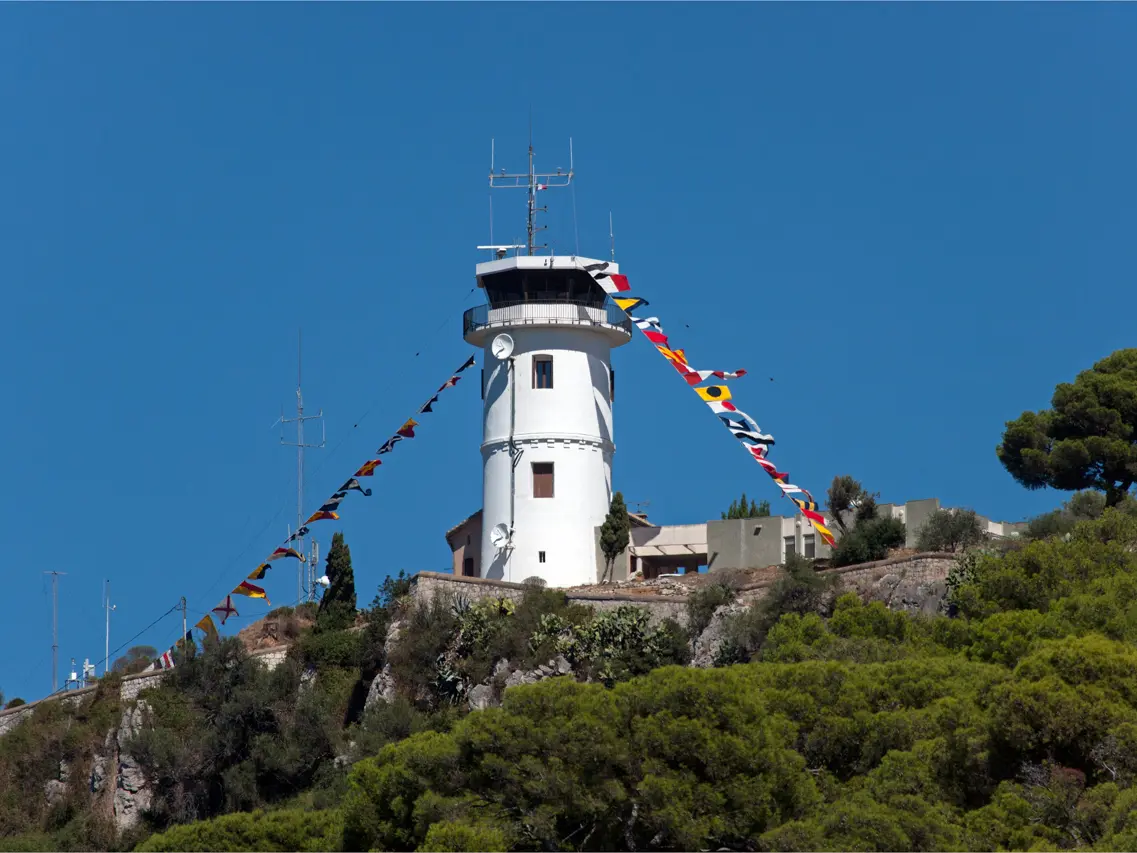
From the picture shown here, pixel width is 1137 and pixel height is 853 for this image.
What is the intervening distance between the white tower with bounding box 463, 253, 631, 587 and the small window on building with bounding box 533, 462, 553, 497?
0.9 inches

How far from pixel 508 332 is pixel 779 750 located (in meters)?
21.7

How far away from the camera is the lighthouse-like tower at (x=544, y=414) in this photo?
55.2 m

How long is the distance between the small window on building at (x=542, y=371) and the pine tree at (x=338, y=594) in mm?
6190

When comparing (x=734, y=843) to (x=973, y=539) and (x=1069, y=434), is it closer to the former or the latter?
(x=973, y=539)

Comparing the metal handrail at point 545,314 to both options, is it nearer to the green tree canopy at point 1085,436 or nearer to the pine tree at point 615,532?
the pine tree at point 615,532

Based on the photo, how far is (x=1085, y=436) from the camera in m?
55.5

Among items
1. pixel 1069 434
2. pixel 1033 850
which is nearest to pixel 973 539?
pixel 1069 434

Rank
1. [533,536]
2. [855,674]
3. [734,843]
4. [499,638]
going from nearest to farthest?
1. [734,843]
2. [855,674]
3. [499,638]
4. [533,536]

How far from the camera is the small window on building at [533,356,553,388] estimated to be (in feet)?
184

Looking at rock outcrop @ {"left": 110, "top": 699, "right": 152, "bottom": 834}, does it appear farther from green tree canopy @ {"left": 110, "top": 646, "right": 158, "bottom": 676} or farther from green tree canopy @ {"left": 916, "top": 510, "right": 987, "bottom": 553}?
green tree canopy @ {"left": 916, "top": 510, "right": 987, "bottom": 553}

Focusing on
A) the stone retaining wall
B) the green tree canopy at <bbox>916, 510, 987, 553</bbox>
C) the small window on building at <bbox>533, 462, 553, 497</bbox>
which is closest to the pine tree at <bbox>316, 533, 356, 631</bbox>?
the stone retaining wall

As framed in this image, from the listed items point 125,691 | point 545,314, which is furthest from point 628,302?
point 125,691

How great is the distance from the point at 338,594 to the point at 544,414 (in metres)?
6.59

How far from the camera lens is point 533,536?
55219 mm
